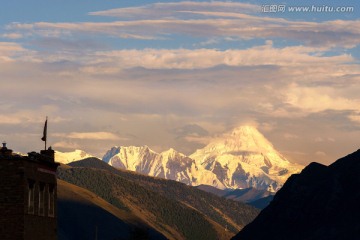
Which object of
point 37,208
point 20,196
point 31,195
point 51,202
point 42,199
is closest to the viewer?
point 20,196

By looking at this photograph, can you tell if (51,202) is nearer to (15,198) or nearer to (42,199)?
(42,199)

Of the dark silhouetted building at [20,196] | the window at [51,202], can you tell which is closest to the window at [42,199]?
the dark silhouetted building at [20,196]

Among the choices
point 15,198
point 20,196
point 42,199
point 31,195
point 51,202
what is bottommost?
point 51,202

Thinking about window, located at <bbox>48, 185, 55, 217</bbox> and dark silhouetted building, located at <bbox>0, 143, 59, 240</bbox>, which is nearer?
dark silhouetted building, located at <bbox>0, 143, 59, 240</bbox>

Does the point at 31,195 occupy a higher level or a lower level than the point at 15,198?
lower

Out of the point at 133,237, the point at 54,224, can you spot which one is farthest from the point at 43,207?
the point at 133,237

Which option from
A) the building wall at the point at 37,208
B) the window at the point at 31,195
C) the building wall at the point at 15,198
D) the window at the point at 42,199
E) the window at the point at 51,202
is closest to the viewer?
the building wall at the point at 15,198

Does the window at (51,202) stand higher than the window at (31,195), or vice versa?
the window at (31,195)

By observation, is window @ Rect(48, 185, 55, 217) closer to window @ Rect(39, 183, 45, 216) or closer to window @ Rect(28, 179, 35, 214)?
A: window @ Rect(39, 183, 45, 216)

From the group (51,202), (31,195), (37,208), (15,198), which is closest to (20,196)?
(15,198)

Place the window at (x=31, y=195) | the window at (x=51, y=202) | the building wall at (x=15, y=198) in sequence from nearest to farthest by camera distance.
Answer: the building wall at (x=15, y=198)
the window at (x=31, y=195)
the window at (x=51, y=202)

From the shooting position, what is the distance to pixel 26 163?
57.6 meters

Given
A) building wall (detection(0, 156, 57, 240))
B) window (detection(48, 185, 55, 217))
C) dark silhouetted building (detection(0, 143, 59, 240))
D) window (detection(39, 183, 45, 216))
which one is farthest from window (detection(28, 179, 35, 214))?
window (detection(48, 185, 55, 217))

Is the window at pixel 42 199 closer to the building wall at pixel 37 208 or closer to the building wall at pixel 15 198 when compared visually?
the building wall at pixel 37 208
